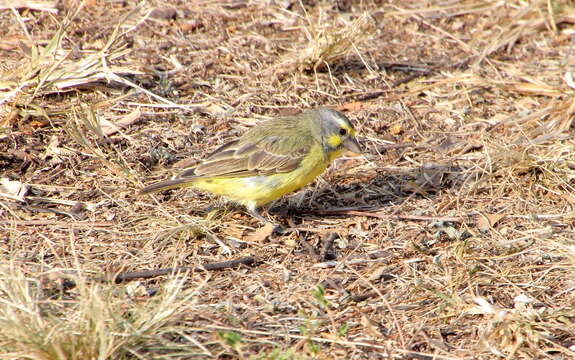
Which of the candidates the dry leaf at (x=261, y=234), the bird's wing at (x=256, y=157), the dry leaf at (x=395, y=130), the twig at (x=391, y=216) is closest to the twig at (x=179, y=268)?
the dry leaf at (x=261, y=234)

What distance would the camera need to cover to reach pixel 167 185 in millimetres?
6391

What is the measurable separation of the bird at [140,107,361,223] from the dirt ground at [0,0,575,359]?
0.26m

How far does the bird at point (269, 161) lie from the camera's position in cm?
659

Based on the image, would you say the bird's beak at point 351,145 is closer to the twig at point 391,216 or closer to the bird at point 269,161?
the bird at point 269,161

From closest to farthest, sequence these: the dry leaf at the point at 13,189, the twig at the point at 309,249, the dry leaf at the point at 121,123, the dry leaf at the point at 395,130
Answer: the twig at the point at 309,249 → the dry leaf at the point at 13,189 → the dry leaf at the point at 121,123 → the dry leaf at the point at 395,130

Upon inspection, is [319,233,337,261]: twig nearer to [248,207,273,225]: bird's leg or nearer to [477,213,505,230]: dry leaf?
[248,207,273,225]: bird's leg

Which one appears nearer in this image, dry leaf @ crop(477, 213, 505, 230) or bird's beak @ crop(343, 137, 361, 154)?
dry leaf @ crop(477, 213, 505, 230)

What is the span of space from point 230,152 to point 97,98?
1891 mm

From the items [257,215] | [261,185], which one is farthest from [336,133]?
[257,215]

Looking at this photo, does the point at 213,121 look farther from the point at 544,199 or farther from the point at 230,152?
the point at 544,199

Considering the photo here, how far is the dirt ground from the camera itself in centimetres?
487

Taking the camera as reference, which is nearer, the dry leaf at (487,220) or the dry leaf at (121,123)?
the dry leaf at (487,220)

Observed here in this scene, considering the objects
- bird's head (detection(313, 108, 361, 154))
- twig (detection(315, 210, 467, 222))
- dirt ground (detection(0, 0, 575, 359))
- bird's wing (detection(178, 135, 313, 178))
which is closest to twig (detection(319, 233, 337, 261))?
dirt ground (detection(0, 0, 575, 359))

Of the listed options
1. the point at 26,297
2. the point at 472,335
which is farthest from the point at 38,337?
the point at 472,335
